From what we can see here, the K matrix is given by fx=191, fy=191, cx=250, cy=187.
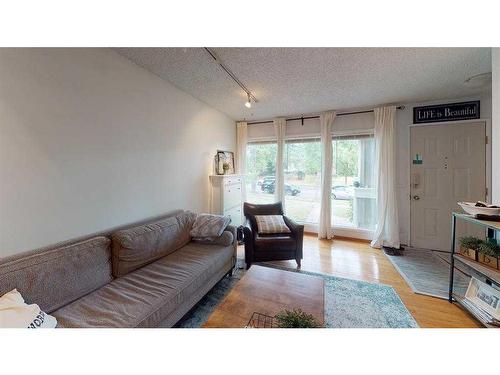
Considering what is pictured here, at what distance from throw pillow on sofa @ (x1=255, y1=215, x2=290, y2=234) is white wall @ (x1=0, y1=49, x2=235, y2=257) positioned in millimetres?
1267

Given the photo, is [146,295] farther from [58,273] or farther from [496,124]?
[496,124]

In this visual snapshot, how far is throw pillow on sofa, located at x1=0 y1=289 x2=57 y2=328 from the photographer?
93cm

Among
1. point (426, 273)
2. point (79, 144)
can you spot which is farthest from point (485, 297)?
point (79, 144)

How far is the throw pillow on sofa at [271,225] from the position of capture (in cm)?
270

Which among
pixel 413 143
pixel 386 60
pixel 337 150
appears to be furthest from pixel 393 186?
pixel 386 60

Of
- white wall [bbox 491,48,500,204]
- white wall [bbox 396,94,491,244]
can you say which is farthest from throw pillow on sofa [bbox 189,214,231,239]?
white wall [bbox 396,94,491,244]

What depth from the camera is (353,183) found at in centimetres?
371

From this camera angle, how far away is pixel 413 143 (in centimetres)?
324

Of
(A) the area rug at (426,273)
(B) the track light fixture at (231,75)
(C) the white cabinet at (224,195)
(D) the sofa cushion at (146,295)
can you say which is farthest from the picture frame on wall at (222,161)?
(A) the area rug at (426,273)

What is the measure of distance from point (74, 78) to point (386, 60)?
289cm

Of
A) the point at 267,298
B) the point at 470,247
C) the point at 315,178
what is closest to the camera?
the point at 267,298

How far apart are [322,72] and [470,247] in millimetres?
2298
